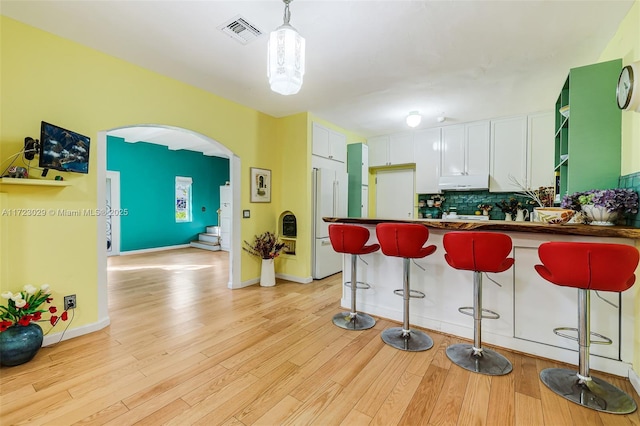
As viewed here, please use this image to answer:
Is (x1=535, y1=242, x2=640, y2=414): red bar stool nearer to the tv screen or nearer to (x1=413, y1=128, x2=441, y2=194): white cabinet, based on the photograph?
(x1=413, y1=128, x2=441, y2=194): white cabinet

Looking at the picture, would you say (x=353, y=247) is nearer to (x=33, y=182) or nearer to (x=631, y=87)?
(x=631, y=87)

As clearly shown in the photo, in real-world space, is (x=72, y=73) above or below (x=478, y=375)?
above

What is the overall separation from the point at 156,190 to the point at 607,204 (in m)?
8.03

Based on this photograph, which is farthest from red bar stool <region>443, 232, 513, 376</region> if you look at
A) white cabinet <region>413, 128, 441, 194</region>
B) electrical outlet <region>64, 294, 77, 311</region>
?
electrical outlet <region>64, 294, 77, 311</region>

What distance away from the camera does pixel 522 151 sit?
13.9ft

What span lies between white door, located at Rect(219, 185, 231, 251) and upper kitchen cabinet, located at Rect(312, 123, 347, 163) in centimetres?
Answer: 361

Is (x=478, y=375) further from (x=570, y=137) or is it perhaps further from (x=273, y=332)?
(x=570, y=137)

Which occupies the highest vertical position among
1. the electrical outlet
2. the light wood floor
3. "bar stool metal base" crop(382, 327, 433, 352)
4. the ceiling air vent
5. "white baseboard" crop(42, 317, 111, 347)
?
the ceiling air vent

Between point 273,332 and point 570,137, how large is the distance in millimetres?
3145

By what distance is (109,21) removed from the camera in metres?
2.14

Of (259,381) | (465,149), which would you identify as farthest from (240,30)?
(465,149)

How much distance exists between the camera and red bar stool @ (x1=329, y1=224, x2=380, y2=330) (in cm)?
255

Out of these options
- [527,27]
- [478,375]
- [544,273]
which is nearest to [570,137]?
[527,27]

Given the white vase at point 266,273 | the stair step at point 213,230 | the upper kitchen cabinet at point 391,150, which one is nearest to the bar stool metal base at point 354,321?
the white vase at point 266,273
